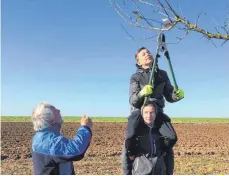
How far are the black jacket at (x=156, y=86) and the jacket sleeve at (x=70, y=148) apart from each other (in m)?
0.85

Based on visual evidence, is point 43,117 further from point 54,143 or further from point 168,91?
point 168,91

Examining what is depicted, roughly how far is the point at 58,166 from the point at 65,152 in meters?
0.22

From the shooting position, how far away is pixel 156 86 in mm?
3969

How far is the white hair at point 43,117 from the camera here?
326 cm

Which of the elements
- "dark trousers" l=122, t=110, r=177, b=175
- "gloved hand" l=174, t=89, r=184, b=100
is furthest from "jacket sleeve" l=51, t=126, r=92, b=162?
"gloved hand" l=174, t=89, r=184, b=100

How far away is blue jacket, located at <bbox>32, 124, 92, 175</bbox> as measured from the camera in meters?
3.12

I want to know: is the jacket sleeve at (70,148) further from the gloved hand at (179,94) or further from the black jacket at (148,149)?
the gloved hand at (179,94)

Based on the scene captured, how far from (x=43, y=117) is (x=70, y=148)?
0.37 meters

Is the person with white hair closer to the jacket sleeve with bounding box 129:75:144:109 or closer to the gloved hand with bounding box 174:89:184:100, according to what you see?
the jacket sleeve with bounding box 129:75:144:109

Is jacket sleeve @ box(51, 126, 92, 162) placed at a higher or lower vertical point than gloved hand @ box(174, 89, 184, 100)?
lower

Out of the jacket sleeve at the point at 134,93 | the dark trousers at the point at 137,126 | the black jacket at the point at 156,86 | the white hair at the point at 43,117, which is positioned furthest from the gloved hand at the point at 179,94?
the white hair at the point at 43,117

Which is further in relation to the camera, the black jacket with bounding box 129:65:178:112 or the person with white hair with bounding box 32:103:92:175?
the black jacket with bounding box 129:65:178:112

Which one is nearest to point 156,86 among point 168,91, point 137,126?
point 168,91

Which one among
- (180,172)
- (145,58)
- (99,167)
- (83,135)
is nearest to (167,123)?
(145,58)
